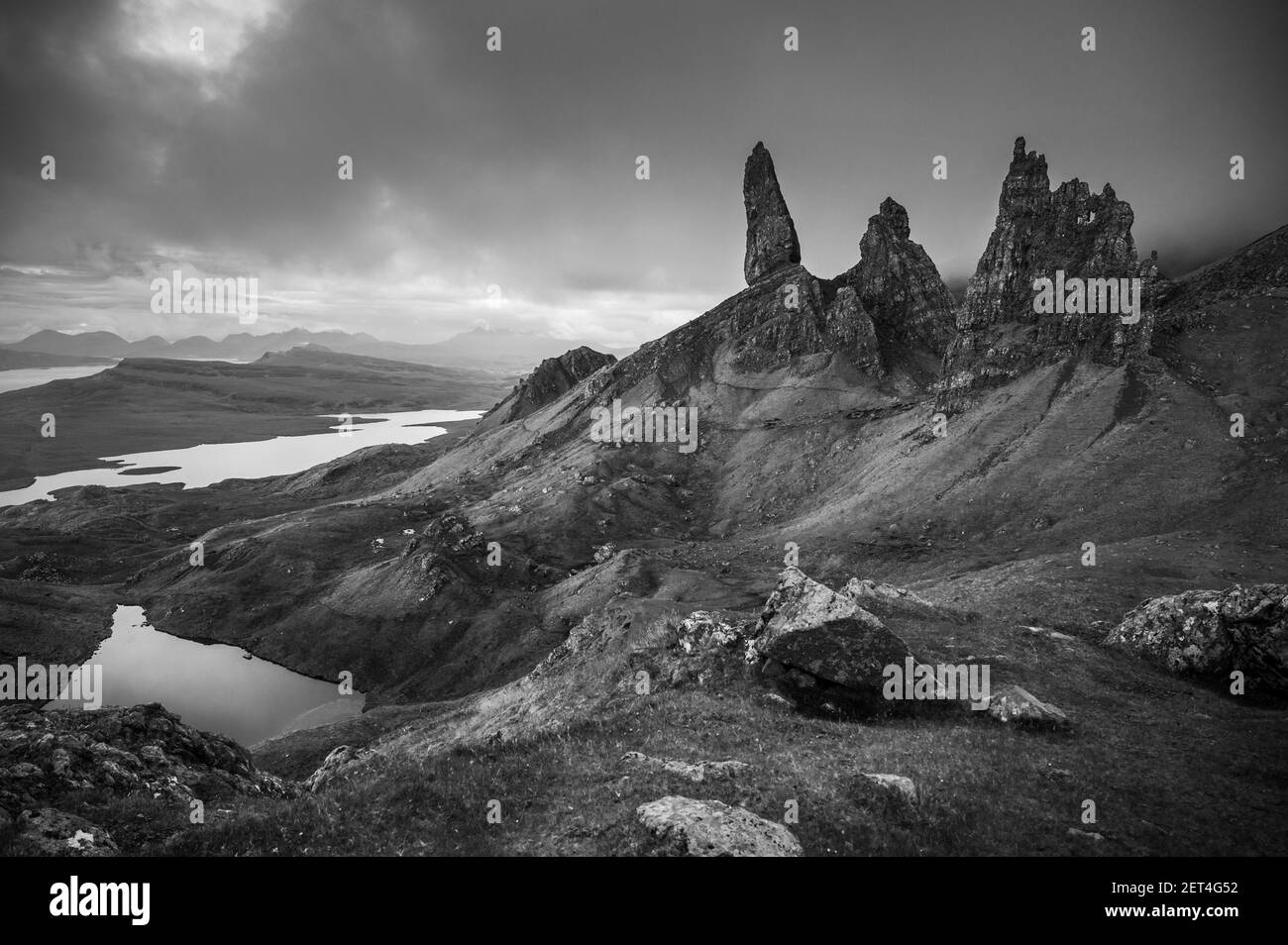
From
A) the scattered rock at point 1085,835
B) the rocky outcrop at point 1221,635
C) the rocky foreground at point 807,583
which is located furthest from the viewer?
the rocky outcrop at point 1221,635

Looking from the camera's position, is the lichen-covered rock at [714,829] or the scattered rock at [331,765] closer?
the lichen-covered rock at [714,829]

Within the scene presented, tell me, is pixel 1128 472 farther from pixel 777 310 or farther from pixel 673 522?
pixel 777 310

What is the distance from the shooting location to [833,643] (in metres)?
27.8

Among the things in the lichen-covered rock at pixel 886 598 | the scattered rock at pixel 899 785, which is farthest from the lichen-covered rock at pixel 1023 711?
the lichen-covered rock at pixel 886 598

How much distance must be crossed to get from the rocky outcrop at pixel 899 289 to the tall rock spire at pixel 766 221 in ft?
61.9

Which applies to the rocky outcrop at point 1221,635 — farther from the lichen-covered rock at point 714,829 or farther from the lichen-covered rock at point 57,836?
the lichen-covered rock at point 57,836

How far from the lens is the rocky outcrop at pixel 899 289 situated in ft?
489

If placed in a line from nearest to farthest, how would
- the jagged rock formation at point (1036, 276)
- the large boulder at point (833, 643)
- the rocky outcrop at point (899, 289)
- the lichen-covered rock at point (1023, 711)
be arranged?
the lichen-covered rock at point (1023, 711) → the large boulder at point (833, 643) → the jagged rock formation at point (1036, 276) → the rocky outcrop at point (899, 289)

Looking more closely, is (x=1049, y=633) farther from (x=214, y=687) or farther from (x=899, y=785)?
(x=214, y=687)

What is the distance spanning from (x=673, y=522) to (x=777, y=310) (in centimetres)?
7159

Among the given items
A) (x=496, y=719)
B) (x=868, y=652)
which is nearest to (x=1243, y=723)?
(x=868, y=652)

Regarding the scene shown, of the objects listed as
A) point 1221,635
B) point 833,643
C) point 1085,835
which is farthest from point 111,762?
point 1221,635

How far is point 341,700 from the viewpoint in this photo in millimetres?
79688

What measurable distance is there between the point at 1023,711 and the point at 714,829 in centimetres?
1719
